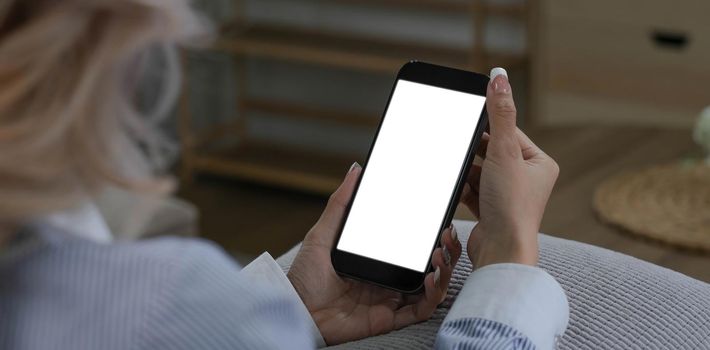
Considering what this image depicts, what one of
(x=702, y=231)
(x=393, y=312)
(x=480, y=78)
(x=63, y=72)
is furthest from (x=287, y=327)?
(x=702, y=231)

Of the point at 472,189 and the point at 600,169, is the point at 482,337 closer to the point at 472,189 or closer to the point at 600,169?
the point at 472,189

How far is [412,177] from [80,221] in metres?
0.44

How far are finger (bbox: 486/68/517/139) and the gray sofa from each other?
0.13 meters

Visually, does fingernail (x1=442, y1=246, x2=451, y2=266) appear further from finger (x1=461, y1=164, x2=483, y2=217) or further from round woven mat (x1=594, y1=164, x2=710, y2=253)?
round woven mat (x1=594, y1=164, x2=710, y2=253)

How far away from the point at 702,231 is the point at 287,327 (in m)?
→ 0.86

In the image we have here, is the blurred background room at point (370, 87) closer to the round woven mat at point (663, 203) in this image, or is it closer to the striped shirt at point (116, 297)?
the round woven mat at point (663, 203)

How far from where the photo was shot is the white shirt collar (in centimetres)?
52

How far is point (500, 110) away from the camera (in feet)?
2.82

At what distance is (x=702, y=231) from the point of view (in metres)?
1.34

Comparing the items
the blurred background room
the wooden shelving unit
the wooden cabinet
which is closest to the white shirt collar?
the blurred background room

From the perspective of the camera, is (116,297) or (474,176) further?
(474,176)

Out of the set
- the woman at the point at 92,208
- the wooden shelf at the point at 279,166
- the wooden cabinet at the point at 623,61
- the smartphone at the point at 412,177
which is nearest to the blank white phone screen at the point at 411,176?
the smartphone at the point at 412,177

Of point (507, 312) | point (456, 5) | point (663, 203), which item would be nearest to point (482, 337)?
point (507, 312)

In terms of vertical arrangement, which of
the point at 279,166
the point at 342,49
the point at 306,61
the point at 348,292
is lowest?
the point at 279,166
